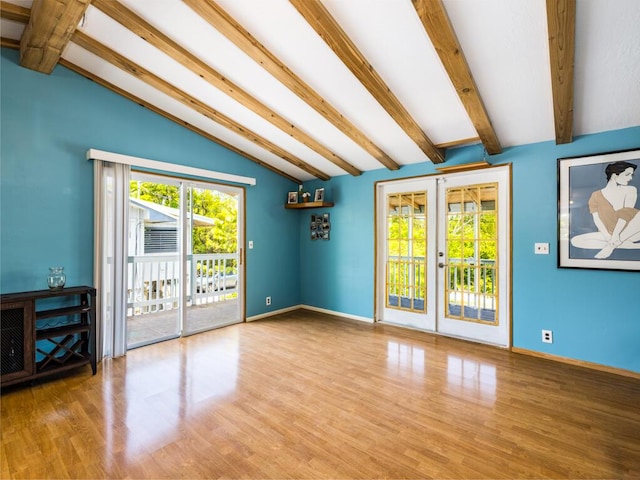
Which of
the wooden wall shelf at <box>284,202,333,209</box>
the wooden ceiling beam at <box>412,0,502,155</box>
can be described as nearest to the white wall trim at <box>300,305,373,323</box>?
the wooden wall shelf at <box>284,202,333,209</box>

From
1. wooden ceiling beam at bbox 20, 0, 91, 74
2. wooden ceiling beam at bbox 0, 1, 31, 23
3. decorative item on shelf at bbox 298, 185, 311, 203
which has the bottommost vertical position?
decorative item on shelf at bbox 298, 185, 311, 203

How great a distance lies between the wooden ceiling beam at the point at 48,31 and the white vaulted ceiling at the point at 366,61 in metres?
0.01

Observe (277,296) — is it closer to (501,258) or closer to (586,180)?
(501,258)

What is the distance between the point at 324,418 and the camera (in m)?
2.24

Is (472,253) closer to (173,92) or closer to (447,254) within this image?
(447,254)

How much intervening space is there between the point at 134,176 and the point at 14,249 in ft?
4.26

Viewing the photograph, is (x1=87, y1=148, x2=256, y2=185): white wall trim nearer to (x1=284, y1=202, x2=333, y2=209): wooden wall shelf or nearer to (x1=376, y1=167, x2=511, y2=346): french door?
(x1=284, y1=202, x2=333, y2=209): wooden wall shelf

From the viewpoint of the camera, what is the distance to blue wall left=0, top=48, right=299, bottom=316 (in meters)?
2.83

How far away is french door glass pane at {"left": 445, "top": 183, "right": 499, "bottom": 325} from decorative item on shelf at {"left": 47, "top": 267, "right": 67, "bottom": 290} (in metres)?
4.27

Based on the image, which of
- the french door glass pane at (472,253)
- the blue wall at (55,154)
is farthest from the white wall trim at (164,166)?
the french door glass pane at (472,253)

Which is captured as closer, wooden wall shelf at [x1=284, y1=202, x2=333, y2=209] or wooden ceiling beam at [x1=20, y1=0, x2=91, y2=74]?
wooden ceiling beam at [x1=20, y1=0, x2=91, y2=74]

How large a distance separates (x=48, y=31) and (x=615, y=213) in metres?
5.14

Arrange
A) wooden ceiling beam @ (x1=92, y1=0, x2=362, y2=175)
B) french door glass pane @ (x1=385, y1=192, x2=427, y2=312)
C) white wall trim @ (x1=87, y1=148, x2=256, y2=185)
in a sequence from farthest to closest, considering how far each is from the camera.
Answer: french door glass pane @ (x1=385, y1=192, x2=427, y2=312)
white wall trim @ (x1=87, y1=148, x2=256, y2=185)
wooden ceiling beam @ (x1=92, y1=0, x2=362, y2=175)

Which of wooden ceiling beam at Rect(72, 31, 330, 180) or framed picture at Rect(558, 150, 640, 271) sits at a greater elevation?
wooden ceiling beam at Rect(72, 31, 330, 180)
